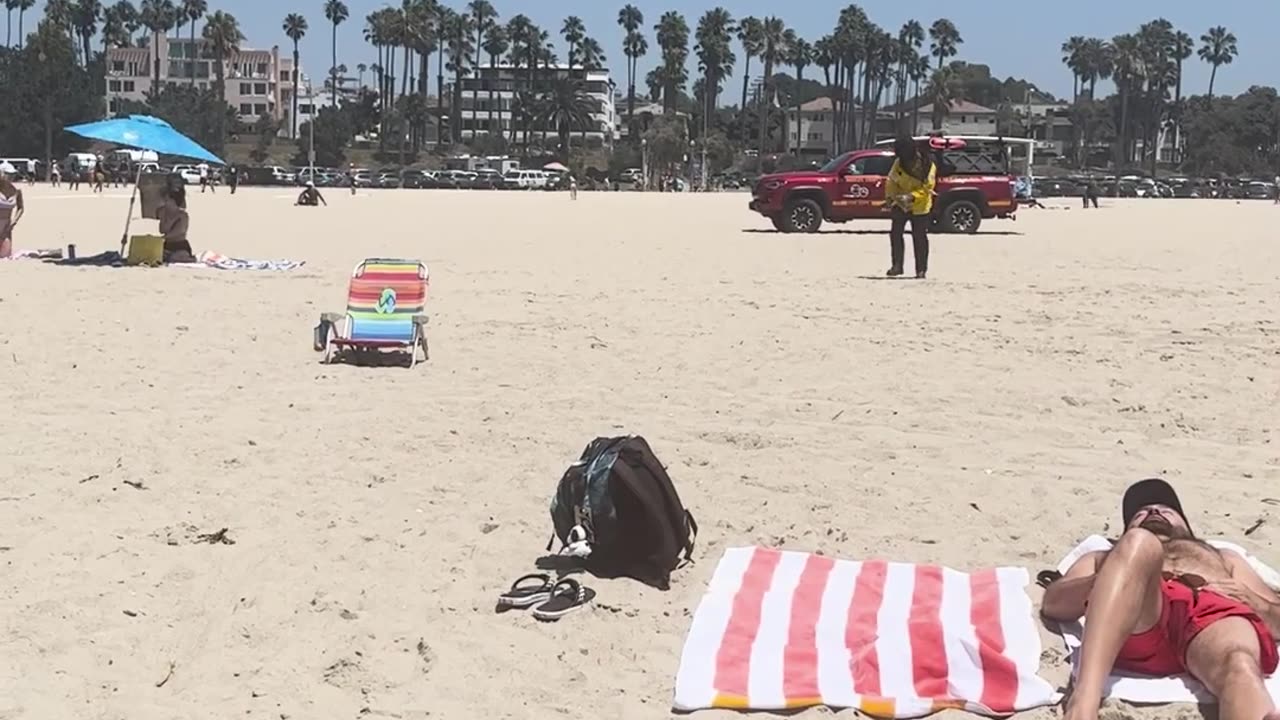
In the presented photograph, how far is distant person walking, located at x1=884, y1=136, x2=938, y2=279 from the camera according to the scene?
15.8 meters

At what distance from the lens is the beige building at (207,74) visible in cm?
16462

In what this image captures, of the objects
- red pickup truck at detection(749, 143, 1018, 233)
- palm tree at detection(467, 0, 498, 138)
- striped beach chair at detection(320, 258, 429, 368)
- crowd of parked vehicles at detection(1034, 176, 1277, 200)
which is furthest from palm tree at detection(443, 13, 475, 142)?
striped beach chair at detection(320, 258, 429, 368)

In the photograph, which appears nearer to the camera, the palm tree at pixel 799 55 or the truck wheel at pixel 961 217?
the truck wheel at pixel 961 217

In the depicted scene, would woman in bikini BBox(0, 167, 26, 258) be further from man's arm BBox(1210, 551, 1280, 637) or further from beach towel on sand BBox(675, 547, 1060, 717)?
man's arm BBox(1210, 551, 1280, 637)

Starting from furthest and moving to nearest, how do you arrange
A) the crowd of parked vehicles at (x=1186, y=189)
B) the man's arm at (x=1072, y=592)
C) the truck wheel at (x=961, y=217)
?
the crowd of parked vehicles at (x=1186, y=189), the truck wheel at (x=961, y=217), the man's arm at (x=1072, y=592)

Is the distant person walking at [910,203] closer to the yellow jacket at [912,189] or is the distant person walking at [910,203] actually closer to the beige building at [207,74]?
the yellow jacket at [912,189]

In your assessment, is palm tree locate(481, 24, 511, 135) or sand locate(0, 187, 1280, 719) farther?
palm tree locate(481, 24, 511, 135)

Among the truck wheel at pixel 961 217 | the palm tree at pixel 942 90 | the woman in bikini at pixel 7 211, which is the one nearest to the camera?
the woman in bikini at pixel 7 211

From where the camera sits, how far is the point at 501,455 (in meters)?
6.89

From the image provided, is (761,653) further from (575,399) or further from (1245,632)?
(575,399)

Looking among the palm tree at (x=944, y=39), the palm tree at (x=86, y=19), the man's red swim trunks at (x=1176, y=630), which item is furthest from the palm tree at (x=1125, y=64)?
the man's red swim trunks at (x=1176, y=630)

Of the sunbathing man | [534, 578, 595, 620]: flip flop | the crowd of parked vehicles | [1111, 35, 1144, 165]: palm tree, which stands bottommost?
[534, 578, 595, 620]: flip flop

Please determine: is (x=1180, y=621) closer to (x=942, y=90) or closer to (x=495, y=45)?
(x=942, y=90)

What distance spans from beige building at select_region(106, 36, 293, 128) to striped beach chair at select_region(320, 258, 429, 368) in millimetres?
160255
